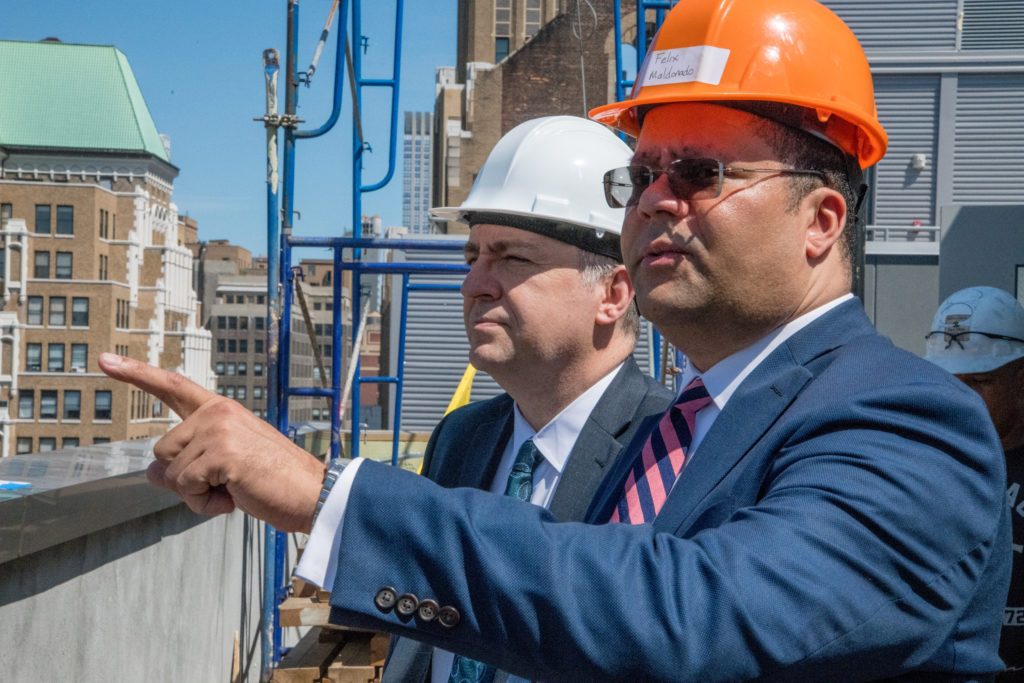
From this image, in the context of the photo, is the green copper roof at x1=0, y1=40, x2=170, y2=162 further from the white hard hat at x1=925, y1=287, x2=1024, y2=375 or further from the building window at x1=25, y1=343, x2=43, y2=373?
the white hard hat at x1=925, y1=287, x2=1024, y2=375

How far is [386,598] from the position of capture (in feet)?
3.57

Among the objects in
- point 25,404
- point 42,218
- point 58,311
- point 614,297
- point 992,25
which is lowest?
point 25,404

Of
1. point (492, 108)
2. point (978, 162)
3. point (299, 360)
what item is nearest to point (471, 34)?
point (492, 108)

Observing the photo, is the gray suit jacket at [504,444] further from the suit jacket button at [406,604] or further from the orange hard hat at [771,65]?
the suit jacket button at [406,604]

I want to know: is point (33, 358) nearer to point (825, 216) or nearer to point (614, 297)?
point (614, 297)

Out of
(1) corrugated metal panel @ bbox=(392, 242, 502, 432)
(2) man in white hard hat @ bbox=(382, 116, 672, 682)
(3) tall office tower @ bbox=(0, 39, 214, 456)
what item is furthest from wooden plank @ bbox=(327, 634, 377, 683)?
(3) tall office tower @ bbox=(0, 39, 214, 456)

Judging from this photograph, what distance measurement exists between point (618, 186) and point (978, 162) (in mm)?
23091

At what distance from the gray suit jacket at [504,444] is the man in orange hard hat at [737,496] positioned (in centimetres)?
87

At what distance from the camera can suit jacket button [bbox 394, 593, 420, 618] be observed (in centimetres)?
108

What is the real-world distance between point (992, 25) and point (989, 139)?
260 cm

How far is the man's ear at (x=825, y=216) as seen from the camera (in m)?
1.49

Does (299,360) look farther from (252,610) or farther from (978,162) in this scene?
(252,610)

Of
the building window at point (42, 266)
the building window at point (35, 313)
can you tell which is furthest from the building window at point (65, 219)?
the building window at point (35, 313)

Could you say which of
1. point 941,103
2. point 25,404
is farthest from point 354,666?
point 25,404
